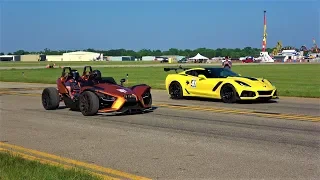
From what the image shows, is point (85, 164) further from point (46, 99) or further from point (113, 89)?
point (46, 99)

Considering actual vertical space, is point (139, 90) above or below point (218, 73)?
below

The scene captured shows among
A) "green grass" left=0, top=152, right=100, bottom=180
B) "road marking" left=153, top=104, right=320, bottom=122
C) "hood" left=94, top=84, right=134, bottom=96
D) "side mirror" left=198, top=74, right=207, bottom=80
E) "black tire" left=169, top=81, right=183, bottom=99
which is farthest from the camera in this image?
"black tire" left=169, top=81, right=183, bottom=99

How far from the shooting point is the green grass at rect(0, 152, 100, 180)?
20.5 ft

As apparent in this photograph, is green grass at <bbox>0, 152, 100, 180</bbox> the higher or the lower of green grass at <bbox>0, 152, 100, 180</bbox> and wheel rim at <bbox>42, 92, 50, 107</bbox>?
the lower

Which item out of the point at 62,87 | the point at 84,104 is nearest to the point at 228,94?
the point at 62,87

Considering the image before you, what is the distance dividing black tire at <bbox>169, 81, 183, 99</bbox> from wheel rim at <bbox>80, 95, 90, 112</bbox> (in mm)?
6432

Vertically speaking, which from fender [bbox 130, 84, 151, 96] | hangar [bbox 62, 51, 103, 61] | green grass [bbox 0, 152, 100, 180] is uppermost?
hangar [bbox 62, 51, 103, 61]

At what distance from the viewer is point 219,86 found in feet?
58.3

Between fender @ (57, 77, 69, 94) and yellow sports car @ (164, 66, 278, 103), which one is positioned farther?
yellow sports car @ (164, 66, 278, 103)

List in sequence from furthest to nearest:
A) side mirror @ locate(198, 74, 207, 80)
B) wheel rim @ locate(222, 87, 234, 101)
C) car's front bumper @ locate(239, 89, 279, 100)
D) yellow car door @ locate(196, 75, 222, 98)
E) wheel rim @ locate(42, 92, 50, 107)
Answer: side mirror @ locate(198, 74, 207, 80)
yellow car door @ locate(196, 75, 222, 98)
wheel rim @ locate(222, 87, 234, 101)
car's front bumper @ locate(239, 89, 279, 100)
wheel rim @ locate(42, 92, 50, 107)

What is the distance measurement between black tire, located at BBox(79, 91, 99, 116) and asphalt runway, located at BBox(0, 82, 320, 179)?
20 centimetres

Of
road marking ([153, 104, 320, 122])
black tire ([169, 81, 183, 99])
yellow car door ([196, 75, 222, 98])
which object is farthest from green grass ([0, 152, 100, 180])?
black tire ([169, 81, 183, 99])

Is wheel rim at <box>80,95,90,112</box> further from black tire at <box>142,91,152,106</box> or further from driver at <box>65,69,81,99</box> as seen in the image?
black tire at <box>142,91,152,106</box>

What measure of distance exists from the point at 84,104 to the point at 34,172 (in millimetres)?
7029
